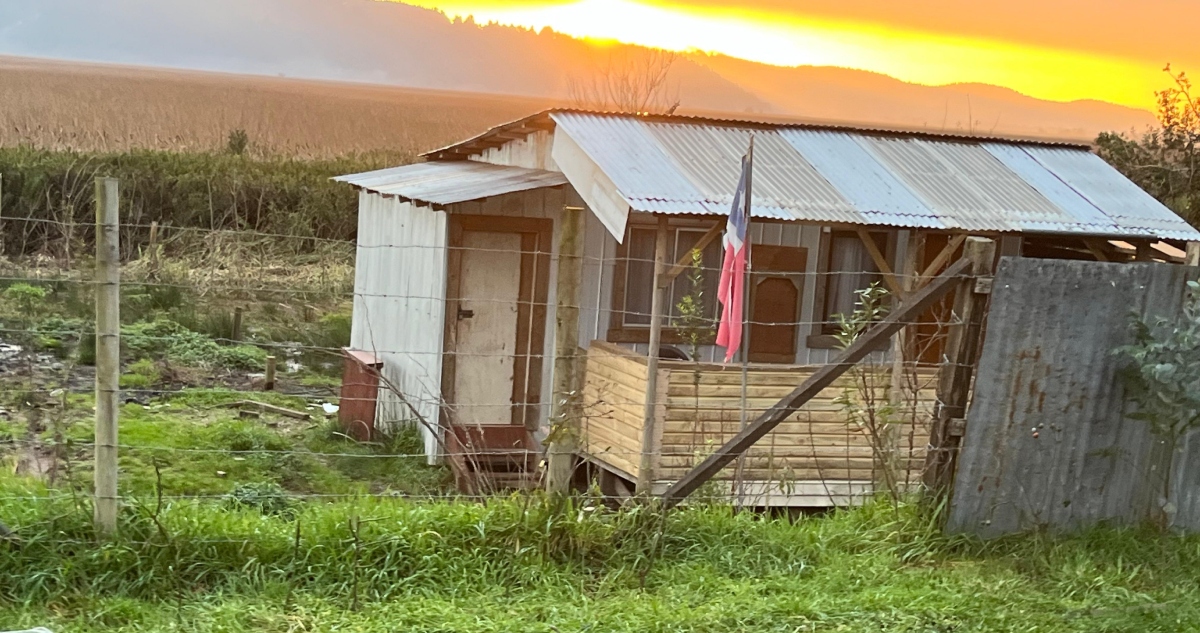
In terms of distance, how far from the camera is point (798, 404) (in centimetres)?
541

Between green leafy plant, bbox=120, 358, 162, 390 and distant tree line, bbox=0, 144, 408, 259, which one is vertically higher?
distant tree line, bbox=0, 144, 408, 259

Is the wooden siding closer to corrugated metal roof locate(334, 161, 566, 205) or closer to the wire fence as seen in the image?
the wire fence

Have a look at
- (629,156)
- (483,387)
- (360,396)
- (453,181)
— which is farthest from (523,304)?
(360,396)

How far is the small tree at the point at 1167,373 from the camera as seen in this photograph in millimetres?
5277

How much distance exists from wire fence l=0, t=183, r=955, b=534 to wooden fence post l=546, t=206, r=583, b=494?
23 millimetres

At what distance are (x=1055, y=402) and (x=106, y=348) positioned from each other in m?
4.70

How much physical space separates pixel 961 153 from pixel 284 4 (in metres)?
66.8

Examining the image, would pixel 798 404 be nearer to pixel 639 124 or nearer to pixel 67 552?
pixel 67 552

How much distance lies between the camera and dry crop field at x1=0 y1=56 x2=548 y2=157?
31.3m

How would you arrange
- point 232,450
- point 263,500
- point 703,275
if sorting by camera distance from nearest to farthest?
point 263,500 < point 232,450 < point 703,275

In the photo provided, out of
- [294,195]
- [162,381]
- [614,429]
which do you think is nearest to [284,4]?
[294,195]

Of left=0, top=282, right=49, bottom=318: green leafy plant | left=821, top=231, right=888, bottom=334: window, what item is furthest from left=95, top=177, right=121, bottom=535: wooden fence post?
left=0, top=282, right=49, bottom=318: green leafy plant

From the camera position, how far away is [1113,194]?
34.3 feet

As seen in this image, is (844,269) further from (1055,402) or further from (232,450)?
(232,450)
